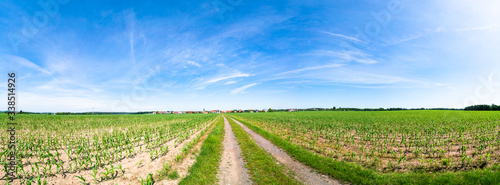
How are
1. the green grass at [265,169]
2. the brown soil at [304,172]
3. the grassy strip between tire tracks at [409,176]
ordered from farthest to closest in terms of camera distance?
the green grass at [265,169] < the brown soil at [304,172] < the grassy strip between tire tracks at [409,176]

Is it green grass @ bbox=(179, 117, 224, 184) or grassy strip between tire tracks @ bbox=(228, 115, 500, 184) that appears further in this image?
green grass @ bbox=(179, 117, 224, 184)

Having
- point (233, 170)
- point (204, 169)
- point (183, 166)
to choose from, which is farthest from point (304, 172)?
point (183, 166)

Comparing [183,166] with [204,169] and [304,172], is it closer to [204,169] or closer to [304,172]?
[204,169]

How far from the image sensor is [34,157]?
34.4 feet

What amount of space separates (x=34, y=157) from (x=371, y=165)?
20.4 metres

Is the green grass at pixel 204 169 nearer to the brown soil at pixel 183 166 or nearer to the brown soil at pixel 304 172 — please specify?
the brown soil at pixel 183 166

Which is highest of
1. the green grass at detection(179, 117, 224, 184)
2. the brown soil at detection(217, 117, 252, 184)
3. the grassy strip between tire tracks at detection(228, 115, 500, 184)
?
the grassy strip between tire tracks at detection(228, 115, 500, 184)

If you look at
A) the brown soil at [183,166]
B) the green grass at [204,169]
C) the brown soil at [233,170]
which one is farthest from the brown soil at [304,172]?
the brown soil at [183,166]

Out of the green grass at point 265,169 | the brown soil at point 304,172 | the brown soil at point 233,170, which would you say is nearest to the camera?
the brown soil at point 304,172

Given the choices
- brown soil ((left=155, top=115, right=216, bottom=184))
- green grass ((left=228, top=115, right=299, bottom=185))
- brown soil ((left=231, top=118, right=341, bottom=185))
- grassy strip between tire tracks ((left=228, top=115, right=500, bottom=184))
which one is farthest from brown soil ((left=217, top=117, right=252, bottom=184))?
grassy strip between tire tracks ((left=228, top=115, right=500, bottom=184))

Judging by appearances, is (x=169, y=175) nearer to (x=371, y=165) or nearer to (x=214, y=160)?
(x=214, y=160)

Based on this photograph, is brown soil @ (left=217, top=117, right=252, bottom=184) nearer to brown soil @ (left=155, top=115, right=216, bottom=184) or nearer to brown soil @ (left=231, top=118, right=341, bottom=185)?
brown soil @ (left=155, top=115, right=216, bottom=184)

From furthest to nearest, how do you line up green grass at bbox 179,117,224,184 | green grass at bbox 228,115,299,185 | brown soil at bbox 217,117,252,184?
brown soil at bbox 217,117,252,184 < green grass at bbox 179,117,224,184 < green grass at bbox 228,115,299,185

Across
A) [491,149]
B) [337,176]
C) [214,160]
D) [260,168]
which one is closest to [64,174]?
[214,160]
